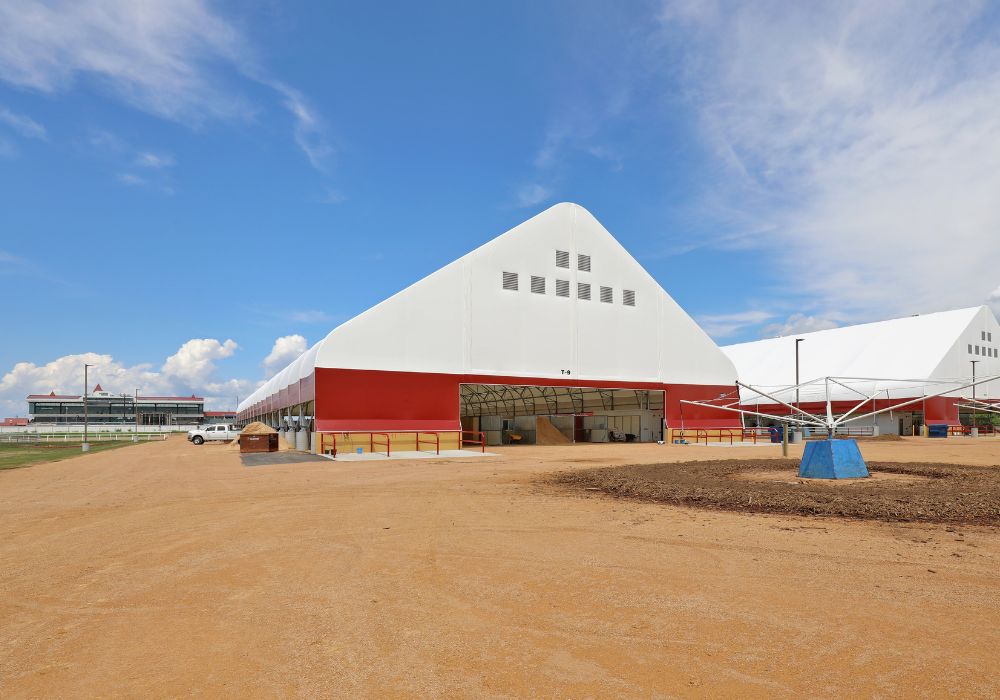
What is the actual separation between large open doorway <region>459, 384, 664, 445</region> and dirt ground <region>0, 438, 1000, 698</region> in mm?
31607

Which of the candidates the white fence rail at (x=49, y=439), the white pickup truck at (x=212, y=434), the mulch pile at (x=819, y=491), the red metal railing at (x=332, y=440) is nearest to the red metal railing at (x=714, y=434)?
the mulch pile at (x=819, y=491)

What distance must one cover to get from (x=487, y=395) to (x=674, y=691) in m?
54.4

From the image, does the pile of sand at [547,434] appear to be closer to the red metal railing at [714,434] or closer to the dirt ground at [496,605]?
the red metal railing at [714,434]

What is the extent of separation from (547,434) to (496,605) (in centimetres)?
4024

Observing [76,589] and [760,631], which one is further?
[76,589]

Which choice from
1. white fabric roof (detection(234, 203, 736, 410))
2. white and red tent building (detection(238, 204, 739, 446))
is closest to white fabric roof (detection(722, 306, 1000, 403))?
white and red tent building (detection(238, 204, 739, 446))

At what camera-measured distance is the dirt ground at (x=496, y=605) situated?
14.7ft

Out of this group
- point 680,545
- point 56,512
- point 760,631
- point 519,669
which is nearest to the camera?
point 519,669

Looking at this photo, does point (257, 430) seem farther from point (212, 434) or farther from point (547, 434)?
point (212, 434)

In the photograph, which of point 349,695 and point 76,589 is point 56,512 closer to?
point 76,589

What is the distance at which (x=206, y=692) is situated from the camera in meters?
4.30

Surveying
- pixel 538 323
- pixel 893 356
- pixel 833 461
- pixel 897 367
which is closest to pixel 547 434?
pixel 538 323

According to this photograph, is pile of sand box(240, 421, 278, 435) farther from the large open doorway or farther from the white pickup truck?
the white pickup truck

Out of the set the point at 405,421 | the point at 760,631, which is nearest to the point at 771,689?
the point at 760,631
